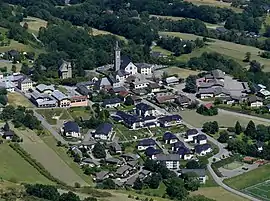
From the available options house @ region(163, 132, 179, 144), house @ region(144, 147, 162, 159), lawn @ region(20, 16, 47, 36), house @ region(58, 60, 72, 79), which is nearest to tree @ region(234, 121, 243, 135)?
house @ region(163, 132, 179, 144)

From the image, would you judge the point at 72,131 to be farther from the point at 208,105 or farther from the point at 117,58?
the point at 117,58

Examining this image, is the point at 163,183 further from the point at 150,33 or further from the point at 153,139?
the point at 150,33

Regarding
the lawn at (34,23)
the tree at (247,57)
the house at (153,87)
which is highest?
the house at (153,87)

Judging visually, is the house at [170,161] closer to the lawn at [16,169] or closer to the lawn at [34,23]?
the lawn at [16,169]

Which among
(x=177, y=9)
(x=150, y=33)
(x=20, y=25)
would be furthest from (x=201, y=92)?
(x=177, y=9)

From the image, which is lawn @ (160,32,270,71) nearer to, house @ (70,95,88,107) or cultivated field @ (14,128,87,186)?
house @ (70,95,88,107)

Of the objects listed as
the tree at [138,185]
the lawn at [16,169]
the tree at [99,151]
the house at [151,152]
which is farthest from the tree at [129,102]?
the tree at [138,185]
